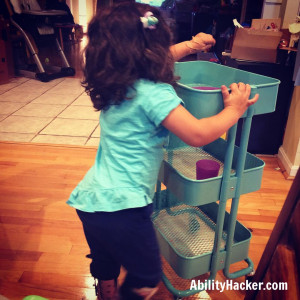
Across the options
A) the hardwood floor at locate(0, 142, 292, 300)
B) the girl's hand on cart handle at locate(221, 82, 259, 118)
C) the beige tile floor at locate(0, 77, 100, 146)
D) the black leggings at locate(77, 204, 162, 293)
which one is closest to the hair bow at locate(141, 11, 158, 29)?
the girl's hand on cart handle at locate(221, 82, 259, 118)

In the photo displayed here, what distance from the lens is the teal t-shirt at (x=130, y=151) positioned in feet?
2.88

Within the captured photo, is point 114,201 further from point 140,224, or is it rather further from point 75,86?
point 75,86

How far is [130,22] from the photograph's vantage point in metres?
0.85

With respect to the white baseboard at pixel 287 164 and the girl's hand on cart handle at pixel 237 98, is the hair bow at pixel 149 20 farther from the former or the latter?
the white baseboard at pixel 287 164

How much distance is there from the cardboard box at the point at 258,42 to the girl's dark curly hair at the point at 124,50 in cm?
147

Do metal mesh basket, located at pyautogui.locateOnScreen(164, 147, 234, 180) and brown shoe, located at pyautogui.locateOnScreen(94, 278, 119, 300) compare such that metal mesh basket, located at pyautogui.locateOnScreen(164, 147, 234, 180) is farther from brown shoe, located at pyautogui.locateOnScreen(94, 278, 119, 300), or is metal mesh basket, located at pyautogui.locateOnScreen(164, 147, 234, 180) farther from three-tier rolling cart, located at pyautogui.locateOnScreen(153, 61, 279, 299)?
brown shoe, located at pyautogui.locateOnScreen(94, 278, 119, 300)

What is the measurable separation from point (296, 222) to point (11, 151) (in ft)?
7.64

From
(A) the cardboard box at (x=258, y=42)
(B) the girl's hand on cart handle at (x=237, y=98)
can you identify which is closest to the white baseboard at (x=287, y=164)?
(A) the cardboard box at (x=258, y=42)

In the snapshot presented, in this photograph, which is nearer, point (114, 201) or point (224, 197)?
point (114, 201)

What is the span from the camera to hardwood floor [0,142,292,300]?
140cm

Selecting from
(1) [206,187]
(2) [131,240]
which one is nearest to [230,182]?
(1) [206,187]

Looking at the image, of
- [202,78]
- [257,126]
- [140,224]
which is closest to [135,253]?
[140,224]

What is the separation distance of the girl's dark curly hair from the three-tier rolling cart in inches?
6.7

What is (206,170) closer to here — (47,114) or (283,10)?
(283,10)
